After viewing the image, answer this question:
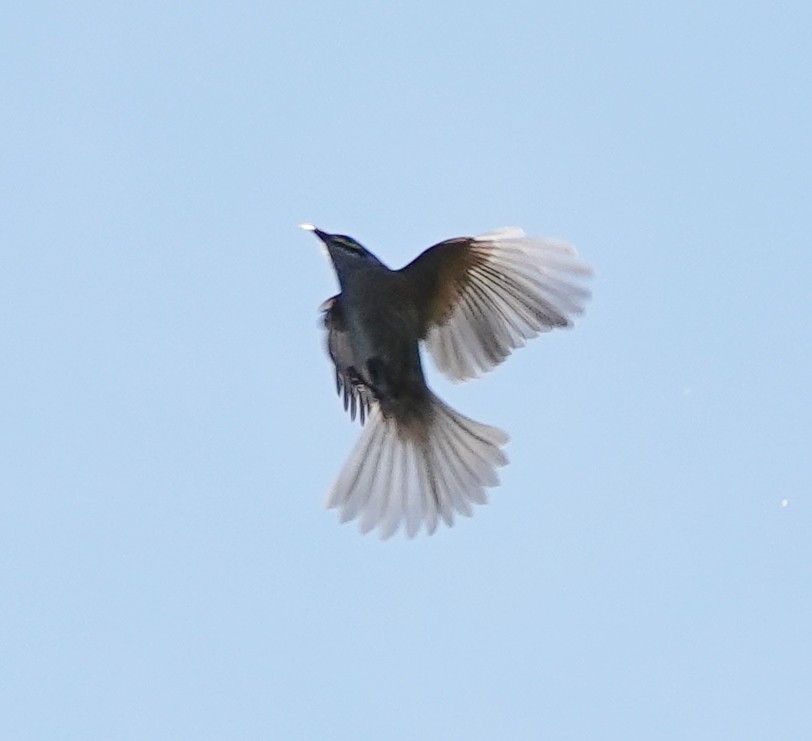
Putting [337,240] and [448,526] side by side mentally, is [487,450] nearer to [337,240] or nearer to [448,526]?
[448,526]

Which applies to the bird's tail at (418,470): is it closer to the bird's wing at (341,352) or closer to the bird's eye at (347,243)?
the bird's wing at (341,352)

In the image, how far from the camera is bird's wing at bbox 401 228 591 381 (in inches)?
324

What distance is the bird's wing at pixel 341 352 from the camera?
27.8 ft

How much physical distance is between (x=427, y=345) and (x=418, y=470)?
558 millimetres

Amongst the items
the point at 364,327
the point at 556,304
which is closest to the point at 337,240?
the point at 364,327

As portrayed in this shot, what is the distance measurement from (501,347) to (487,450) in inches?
18.1

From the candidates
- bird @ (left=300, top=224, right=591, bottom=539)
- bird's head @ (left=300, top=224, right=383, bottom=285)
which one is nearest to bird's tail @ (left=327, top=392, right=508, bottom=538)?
bird @ (left=300, top=224, right=591, bottom=539)

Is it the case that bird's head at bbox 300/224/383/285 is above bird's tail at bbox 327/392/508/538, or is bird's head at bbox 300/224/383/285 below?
above

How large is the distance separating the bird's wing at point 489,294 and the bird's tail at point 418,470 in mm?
264

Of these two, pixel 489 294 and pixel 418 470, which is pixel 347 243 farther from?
pixel 418 470

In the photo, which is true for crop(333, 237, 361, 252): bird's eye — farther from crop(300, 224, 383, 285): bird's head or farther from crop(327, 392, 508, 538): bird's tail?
crop(327, 392, 508, 538): bird's tail

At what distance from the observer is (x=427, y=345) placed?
8586 millimetres

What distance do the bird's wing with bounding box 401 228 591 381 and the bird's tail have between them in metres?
0.26

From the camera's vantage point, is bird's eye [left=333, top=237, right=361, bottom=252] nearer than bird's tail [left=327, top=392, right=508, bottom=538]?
Yes
